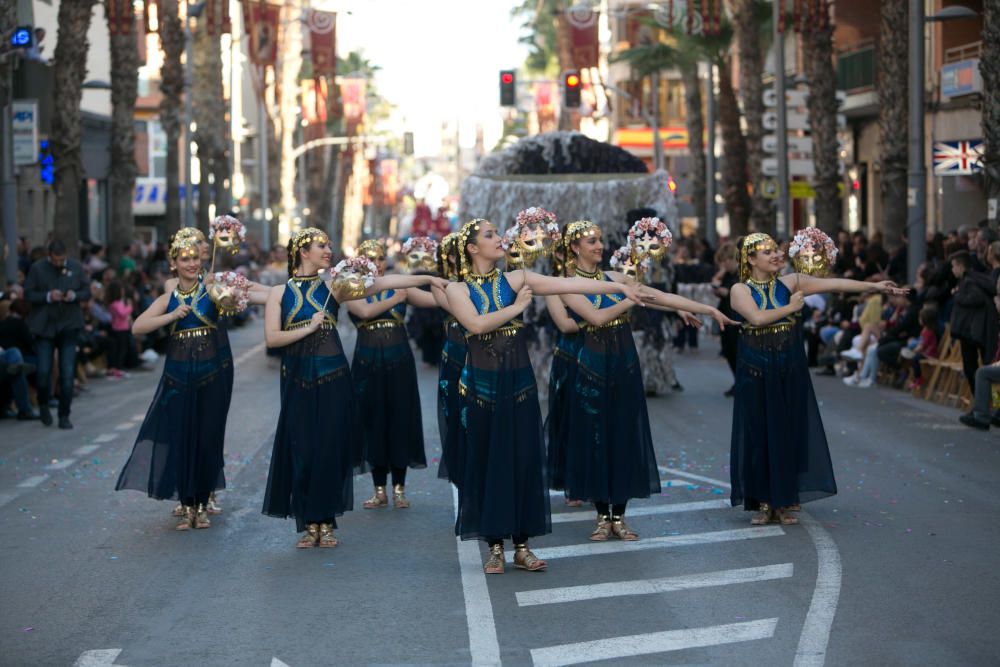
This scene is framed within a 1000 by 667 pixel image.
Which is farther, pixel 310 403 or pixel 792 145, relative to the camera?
pixel 792 145

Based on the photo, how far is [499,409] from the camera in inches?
383

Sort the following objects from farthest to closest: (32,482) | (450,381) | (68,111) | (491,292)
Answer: (68,111) < (32,482) < (450,381) < (491,292)

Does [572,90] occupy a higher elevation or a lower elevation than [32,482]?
higher

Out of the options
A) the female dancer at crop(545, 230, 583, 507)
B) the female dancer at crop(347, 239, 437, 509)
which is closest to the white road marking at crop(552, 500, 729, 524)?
the female dancer at crop(545, 230, 583, 507)

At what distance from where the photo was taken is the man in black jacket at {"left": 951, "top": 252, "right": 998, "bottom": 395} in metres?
17.7

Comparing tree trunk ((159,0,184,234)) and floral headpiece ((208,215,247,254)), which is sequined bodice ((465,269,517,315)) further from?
tree trunk ((159,0,184,234))

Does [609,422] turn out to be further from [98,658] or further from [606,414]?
[98,658]

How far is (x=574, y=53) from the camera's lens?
5784 centimetres

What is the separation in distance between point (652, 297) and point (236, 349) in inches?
893

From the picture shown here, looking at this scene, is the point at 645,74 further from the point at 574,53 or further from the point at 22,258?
the point at 22,258

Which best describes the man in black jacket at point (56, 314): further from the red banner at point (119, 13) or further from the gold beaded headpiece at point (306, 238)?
the red banner at point (119, 13)

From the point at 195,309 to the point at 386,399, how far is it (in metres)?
1.70

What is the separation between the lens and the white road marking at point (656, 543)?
10.4 meters

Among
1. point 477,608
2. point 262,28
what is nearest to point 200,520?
point 477,608
